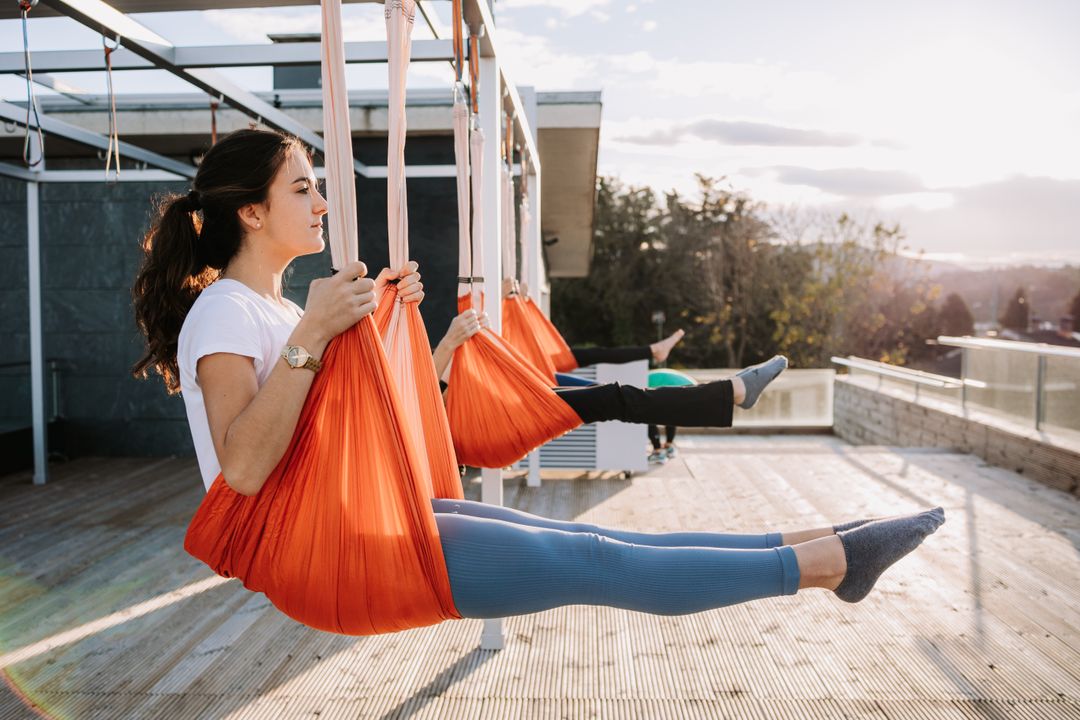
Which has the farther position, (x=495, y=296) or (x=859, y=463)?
(x=859, y=463)

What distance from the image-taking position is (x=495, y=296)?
2131 mm

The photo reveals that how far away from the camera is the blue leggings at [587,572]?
3.64ft

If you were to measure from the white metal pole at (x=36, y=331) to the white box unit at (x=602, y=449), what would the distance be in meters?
2.57

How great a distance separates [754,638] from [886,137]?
20.2 metres

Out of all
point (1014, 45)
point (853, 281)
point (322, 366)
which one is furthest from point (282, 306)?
point (853, 281)

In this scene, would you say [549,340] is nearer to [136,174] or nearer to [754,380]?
[754,380]

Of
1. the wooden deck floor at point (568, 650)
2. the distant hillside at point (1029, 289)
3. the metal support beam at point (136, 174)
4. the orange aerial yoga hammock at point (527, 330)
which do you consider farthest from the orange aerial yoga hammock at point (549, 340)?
the distant hillside at point (1029, 289)

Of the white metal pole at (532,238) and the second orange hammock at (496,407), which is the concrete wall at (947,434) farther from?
the second orange hammock at (496,407)

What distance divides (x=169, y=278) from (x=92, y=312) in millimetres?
4420

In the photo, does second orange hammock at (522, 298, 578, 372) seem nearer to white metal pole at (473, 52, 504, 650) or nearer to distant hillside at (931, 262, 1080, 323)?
white metal pole at (473, 52, 504, 650)

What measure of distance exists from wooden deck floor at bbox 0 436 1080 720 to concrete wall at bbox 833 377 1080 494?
0.74 metres

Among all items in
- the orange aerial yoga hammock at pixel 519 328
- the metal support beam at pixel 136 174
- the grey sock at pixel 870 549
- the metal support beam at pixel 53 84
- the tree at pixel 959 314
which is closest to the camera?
the grey sock at pixel 870 549

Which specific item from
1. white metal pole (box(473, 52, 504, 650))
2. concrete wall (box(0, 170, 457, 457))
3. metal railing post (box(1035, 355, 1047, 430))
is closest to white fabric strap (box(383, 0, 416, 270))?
white metal pole (box(473, 52, 504, 650))

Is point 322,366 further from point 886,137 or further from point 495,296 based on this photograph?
point 886,137
